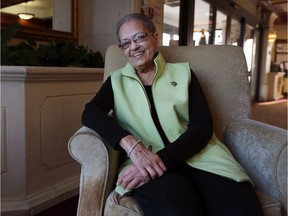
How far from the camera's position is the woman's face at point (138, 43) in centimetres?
121

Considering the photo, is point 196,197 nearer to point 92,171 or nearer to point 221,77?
point 92,171

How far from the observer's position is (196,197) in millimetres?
953

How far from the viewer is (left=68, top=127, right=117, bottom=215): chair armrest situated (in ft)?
3.25

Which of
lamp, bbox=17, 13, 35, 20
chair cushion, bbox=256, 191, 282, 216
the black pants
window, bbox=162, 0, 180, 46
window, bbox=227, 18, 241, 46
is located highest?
window, bbox=227, 18, 241, 46

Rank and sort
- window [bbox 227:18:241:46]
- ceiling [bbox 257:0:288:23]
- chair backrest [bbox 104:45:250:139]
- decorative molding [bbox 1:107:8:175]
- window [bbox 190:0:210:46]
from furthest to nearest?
ceiling [bbox 257:0:288:23], window [bbox 227:18:241:46], window [bbox 190:0:210:46], decorative molding [bbox 1:107:8:175], chair backrest [bbox 104:45:250:139]

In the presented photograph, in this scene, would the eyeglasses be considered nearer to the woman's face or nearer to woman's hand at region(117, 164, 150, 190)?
the woman's face

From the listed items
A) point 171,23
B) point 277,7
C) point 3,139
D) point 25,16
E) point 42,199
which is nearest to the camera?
point 3,139

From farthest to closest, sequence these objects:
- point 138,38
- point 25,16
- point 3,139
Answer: point 25,16 → point 3,139 → point 138,38

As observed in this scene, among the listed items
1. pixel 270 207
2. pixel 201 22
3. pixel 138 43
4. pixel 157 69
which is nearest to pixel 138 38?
pixel 138 43

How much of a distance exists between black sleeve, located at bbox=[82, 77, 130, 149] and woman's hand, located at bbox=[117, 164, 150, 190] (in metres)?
0.11

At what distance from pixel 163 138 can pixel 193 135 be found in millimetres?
123

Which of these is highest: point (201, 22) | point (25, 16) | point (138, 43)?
point (201, 22)

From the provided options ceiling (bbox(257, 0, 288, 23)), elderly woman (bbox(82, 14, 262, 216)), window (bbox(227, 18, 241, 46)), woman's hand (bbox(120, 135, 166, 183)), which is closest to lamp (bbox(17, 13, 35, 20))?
elderly woman (bbox(82, 14, 262, 216))

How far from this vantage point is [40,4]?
2.11 metres
